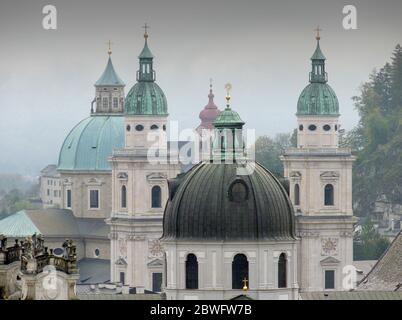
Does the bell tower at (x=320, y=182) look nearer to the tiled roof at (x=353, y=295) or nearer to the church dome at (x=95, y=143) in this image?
the church dome at (x=95, y=143)

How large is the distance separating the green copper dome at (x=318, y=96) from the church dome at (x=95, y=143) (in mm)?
12008

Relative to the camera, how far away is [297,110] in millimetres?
136875

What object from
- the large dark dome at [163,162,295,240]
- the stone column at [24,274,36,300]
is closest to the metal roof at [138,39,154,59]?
the large dark dome at [163,162,295,240]

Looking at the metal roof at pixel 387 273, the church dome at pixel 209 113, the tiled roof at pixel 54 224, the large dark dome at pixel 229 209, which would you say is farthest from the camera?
the church dome at pixel 209 113

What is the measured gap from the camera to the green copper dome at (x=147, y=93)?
136m

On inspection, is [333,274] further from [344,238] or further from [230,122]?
[230,122]

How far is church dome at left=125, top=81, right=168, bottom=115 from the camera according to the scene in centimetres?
13600

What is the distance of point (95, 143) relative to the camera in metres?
147

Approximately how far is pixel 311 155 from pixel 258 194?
1655 inches

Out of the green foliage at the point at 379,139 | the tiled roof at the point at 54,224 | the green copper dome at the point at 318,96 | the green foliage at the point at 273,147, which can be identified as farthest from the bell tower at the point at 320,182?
the green foliage at the point at 379,139

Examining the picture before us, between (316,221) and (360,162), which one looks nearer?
(316,221)

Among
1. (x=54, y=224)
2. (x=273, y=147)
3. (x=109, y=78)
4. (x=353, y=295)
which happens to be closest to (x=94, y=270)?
(x=54, y=224)
